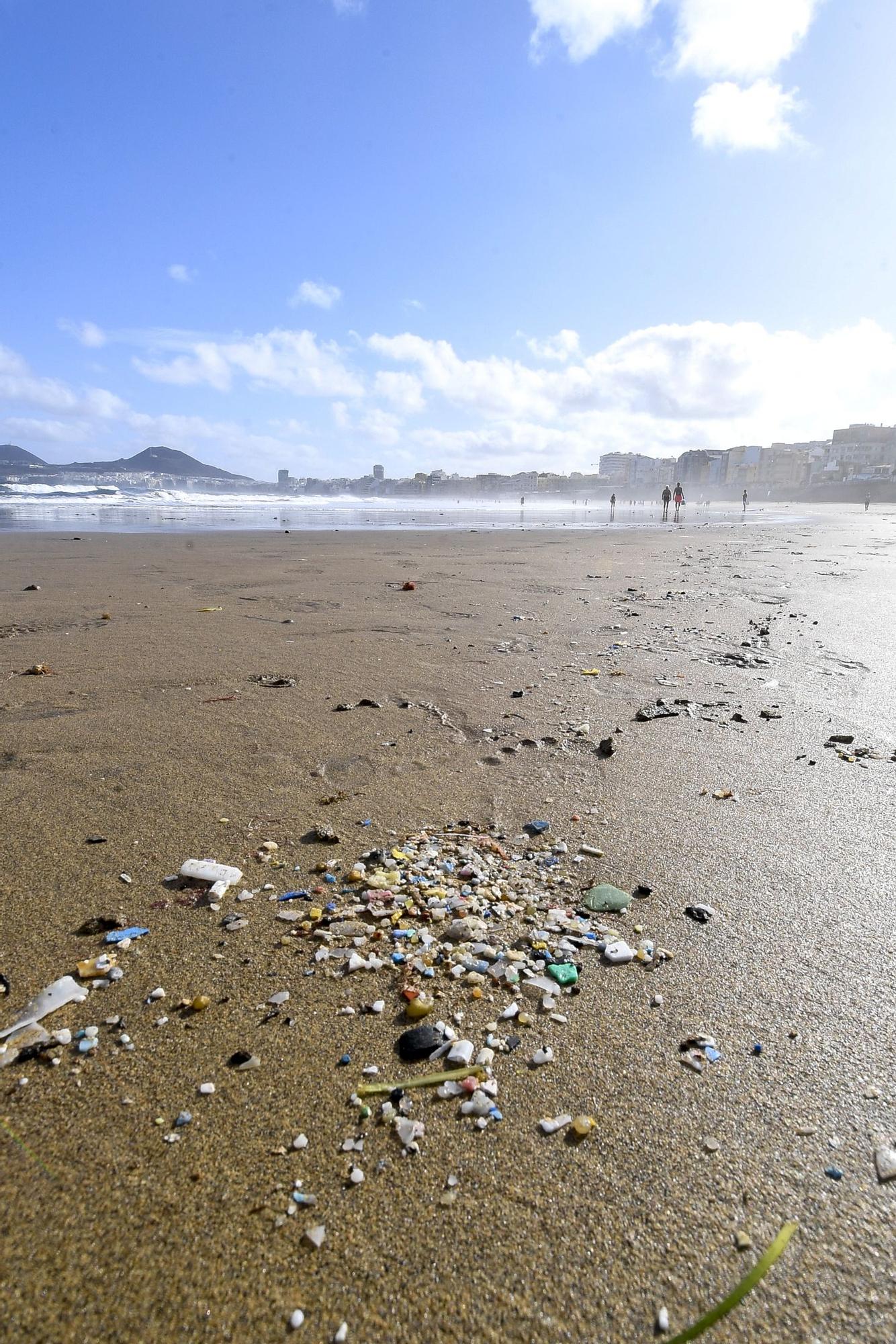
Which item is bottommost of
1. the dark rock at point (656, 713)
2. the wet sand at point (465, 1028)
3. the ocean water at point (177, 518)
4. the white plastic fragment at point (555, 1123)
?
the white plastic fragment at point (555, 1123)

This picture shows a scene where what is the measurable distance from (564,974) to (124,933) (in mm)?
1185

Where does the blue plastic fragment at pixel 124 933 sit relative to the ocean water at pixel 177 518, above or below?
below

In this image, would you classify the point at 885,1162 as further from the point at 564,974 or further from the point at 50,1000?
the point at 50,1000

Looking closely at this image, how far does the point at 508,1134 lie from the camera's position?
127 cm

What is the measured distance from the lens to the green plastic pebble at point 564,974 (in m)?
1.69

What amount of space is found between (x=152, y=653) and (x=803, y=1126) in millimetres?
4570

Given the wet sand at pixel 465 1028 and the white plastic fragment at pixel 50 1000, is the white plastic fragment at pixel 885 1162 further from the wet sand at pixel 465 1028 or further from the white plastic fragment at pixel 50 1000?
the white plastic fragment at pixel 50 1000

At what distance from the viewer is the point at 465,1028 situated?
60.5 inches

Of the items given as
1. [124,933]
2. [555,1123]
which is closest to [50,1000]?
[124,933]

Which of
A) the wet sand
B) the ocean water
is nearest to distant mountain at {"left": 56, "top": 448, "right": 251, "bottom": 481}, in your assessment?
the ocean water

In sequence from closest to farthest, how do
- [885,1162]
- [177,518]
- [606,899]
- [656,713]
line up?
[885,1162] → [606,899] → [656,713] → [177,518]

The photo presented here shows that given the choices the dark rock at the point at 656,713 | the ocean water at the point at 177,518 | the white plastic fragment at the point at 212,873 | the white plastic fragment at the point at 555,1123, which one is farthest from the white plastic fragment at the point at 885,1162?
the ocean water at the point at 177,518

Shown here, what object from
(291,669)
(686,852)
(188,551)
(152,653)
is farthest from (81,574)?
(686,852)

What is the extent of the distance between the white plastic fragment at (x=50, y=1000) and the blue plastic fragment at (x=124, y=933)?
148 millimetres
